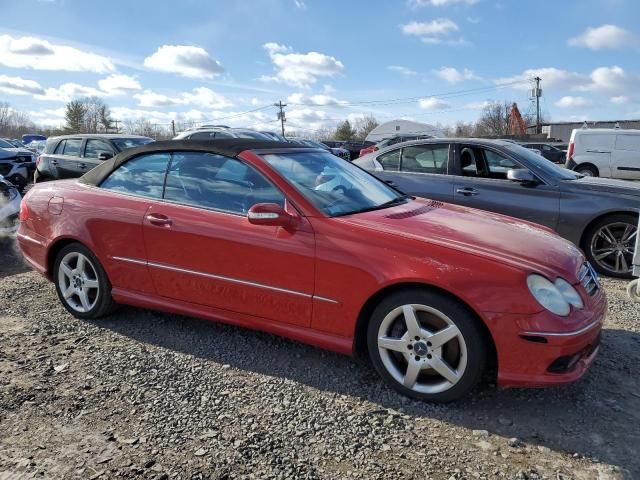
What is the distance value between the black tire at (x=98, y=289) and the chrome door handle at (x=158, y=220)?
68cm

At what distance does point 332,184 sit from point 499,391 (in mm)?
1743

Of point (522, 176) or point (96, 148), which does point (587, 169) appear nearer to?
point (522, 176)

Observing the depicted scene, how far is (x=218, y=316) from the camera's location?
3430 millimetres

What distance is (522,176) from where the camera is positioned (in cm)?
570

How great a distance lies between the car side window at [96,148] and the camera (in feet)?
35.2

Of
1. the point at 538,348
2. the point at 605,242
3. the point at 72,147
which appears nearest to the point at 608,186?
the point at 605,242

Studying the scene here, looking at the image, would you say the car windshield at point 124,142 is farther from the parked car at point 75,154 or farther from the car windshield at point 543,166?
the car windshield at point 543,166

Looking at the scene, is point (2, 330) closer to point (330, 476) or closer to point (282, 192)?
point (282, 192)

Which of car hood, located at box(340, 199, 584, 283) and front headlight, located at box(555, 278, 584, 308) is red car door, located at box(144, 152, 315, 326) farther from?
front headlight, located at box(555, 278, 584, 308)

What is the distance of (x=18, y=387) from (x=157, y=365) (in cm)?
81

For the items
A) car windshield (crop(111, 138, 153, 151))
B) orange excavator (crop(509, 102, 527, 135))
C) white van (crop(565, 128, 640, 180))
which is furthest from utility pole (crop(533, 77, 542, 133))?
car windshield (crop(111, 138, 153, 151))

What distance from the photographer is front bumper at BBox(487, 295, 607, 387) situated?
256 cm

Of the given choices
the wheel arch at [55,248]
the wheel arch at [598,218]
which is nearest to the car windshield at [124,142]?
the wheel arch at [55,248]

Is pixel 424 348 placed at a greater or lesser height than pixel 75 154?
lesser
